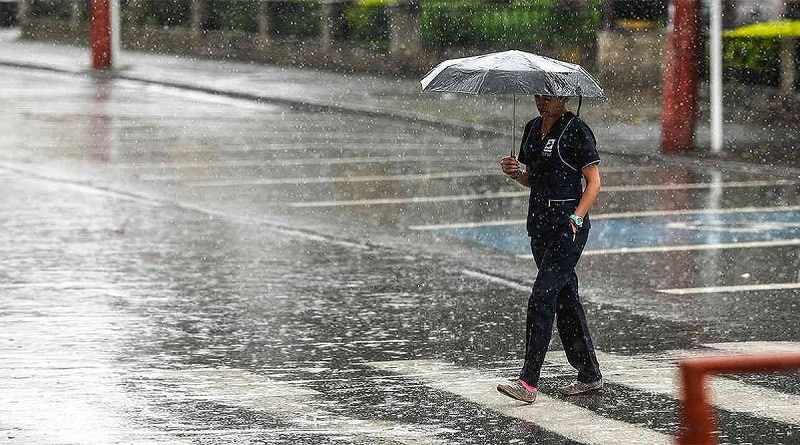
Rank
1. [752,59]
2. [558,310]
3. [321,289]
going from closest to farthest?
[558,310] < [321,289] < [752,59]

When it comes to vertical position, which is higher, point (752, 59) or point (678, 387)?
point (752, 59)

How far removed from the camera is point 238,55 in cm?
3675

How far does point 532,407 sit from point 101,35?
27.3m

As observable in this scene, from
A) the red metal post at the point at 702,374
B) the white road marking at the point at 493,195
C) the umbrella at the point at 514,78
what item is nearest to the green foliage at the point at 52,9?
the white road marking at the point at 493,195

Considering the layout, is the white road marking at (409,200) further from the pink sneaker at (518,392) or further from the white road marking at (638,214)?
the pink sneaker at (518,392)

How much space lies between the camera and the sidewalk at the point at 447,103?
22.0 meters

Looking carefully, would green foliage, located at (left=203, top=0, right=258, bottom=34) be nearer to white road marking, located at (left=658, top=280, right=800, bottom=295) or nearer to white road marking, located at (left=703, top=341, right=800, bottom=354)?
white road marking, located at (left=658, top=280, right=800, bottom=295)

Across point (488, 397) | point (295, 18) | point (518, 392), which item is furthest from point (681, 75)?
point (295, 18)

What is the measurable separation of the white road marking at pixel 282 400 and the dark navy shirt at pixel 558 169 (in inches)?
56.6

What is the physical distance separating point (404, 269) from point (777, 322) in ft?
10.4

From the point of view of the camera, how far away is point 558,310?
9.01 metres


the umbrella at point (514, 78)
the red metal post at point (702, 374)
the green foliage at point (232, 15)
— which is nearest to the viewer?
the red metal post at point (702, 374)

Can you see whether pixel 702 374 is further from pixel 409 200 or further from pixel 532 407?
pixel 409 200

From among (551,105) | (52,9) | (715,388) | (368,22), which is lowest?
(715,388)
